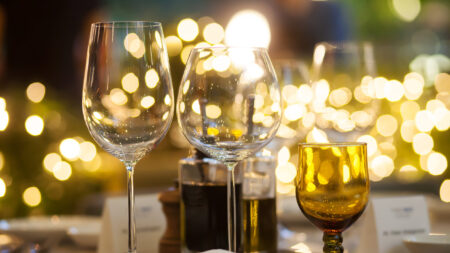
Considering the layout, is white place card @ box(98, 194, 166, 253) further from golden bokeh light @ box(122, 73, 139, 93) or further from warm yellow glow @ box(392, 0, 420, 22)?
warm yellow glow @ box(392, 0, 420, 22)

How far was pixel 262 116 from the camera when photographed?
87cm

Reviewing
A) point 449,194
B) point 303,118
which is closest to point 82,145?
point 449,194

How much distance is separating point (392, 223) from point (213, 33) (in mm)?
6483

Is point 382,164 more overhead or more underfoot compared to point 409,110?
more underfoot

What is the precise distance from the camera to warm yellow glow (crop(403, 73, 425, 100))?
4.87 metres

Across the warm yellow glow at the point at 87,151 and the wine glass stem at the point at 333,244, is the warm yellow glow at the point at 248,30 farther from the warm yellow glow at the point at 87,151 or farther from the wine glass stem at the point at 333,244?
the wine glass stem at the point at 333,244

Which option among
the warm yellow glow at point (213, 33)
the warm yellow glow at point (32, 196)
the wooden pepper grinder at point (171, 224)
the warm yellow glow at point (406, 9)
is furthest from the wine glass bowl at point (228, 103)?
the warm yellow glow at point (406, 9)

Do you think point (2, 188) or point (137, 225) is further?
point (2, 188)

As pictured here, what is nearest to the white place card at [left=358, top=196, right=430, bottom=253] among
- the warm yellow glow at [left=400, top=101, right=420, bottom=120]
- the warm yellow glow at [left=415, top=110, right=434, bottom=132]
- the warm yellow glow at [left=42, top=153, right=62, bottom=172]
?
the warm yellow glow at [left=42, top=153, right=62, bottom=172]

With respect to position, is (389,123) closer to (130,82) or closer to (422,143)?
(422,143)

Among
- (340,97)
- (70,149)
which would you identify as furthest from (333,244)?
(70,149)

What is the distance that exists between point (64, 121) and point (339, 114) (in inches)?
109

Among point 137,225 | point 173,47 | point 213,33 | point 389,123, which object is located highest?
point 213,33

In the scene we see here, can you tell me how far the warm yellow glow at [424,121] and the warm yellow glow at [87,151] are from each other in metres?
1.98
